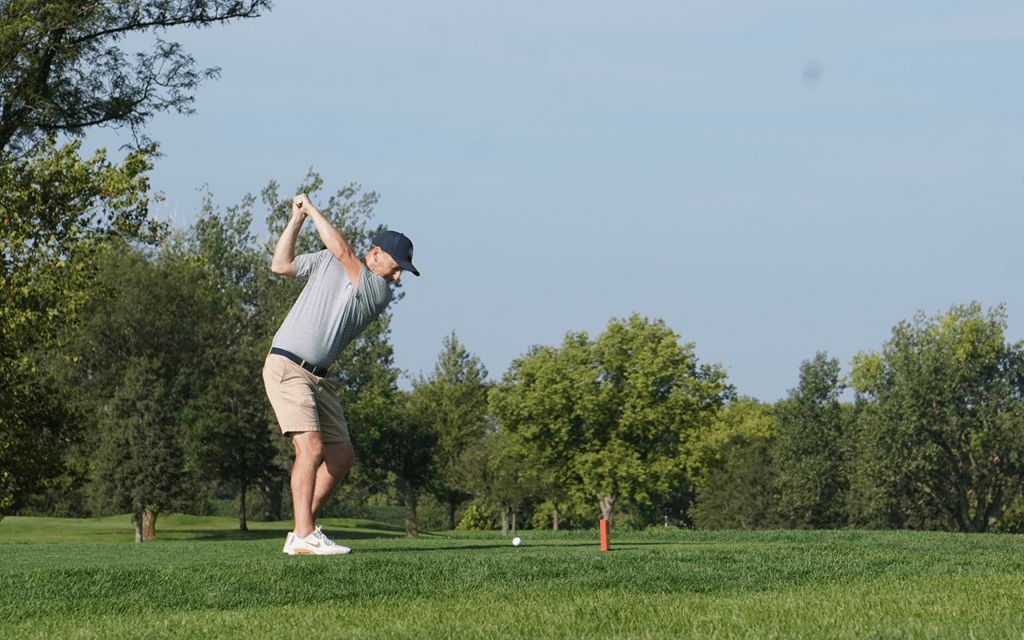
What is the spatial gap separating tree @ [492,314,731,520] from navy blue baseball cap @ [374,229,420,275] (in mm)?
41244

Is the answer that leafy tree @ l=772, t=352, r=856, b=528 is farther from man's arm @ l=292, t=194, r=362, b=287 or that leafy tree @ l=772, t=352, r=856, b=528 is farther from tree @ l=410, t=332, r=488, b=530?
man's arm @ l=292, t=194, r=362, b=287

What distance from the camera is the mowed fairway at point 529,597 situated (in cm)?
550

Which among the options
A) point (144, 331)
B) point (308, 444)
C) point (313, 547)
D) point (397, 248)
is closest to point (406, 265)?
point (397, 248)

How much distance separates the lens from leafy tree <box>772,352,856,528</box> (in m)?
65.9

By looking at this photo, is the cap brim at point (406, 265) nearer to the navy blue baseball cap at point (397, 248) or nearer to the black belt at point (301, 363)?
the navy blue baseball cap at point (397, 248)

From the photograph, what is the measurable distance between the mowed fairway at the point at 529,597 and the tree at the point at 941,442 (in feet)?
163

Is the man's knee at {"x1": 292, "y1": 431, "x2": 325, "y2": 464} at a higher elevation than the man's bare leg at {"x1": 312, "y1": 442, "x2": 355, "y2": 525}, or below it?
higher

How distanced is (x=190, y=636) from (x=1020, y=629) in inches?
167

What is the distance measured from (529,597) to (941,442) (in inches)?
2237

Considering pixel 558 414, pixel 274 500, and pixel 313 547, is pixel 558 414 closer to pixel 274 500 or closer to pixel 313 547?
pixel 274 500

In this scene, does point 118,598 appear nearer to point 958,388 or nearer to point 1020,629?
point 1020,629

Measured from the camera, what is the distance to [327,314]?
8.20 meters

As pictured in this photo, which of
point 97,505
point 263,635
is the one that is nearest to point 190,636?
point 263,635

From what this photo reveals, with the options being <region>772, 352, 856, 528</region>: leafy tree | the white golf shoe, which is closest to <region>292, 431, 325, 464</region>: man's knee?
the white golf shoe
